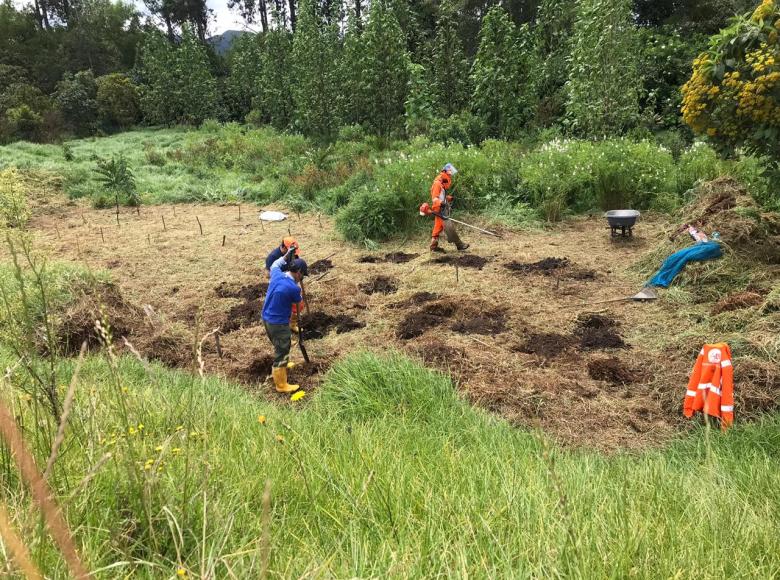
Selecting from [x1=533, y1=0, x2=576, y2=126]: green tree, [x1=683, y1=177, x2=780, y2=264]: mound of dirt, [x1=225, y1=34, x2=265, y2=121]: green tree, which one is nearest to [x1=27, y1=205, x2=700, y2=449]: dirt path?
[x1=683, y1=177, x2=780, y2=264]: mound of dirt

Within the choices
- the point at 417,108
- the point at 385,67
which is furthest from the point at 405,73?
the point at 417,108

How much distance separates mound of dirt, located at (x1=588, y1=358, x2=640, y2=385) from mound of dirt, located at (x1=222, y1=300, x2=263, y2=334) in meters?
4.00

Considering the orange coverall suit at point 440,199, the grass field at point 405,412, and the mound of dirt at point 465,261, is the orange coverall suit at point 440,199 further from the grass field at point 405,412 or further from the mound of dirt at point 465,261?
the grass field at point 405,412

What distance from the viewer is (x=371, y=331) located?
6.20 meters

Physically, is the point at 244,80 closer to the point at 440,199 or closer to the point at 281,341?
the point at 440,199

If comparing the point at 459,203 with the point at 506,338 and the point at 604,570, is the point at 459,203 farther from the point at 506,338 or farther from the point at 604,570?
the point at 604,570

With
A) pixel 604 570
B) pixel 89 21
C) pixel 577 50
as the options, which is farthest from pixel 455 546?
pixel 89 21

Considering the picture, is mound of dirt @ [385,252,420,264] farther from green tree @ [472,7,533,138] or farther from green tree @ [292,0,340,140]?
green tree @ [292,0,340,140]

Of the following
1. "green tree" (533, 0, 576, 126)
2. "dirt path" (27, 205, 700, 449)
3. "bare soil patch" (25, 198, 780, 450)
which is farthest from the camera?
"green tree" (533, 0, 576, 126)

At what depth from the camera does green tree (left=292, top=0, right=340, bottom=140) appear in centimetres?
2041

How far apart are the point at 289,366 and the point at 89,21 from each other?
43.0 meters

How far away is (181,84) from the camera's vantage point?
2898 cm

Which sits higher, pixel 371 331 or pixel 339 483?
pixel 339 483

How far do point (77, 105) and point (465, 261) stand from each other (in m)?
30.8
